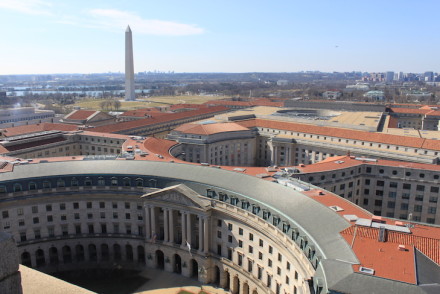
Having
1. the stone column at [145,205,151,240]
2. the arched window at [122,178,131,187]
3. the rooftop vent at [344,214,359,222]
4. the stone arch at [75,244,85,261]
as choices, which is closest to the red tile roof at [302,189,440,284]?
the rooftop vent at [344,214,359,222]

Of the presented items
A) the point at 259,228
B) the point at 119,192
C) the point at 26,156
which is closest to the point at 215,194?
the point at 259,228

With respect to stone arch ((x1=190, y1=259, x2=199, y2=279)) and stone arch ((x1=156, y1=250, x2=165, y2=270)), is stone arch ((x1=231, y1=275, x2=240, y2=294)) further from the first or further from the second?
stone arch ((x1=156, y1=250, x2=165, y2=270))

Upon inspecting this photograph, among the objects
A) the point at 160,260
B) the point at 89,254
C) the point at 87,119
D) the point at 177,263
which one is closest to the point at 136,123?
the point at 87,119

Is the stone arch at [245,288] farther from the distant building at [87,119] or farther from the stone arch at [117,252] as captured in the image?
the distant building at [87,119]

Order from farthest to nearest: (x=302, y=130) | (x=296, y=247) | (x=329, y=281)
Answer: (x=302, y=130)
(x=296, y=247)
(x=329, y=281)

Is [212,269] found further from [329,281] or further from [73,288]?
[73,288]

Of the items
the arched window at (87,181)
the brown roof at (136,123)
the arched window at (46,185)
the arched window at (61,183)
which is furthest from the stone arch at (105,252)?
the brown roof at (136,123)
